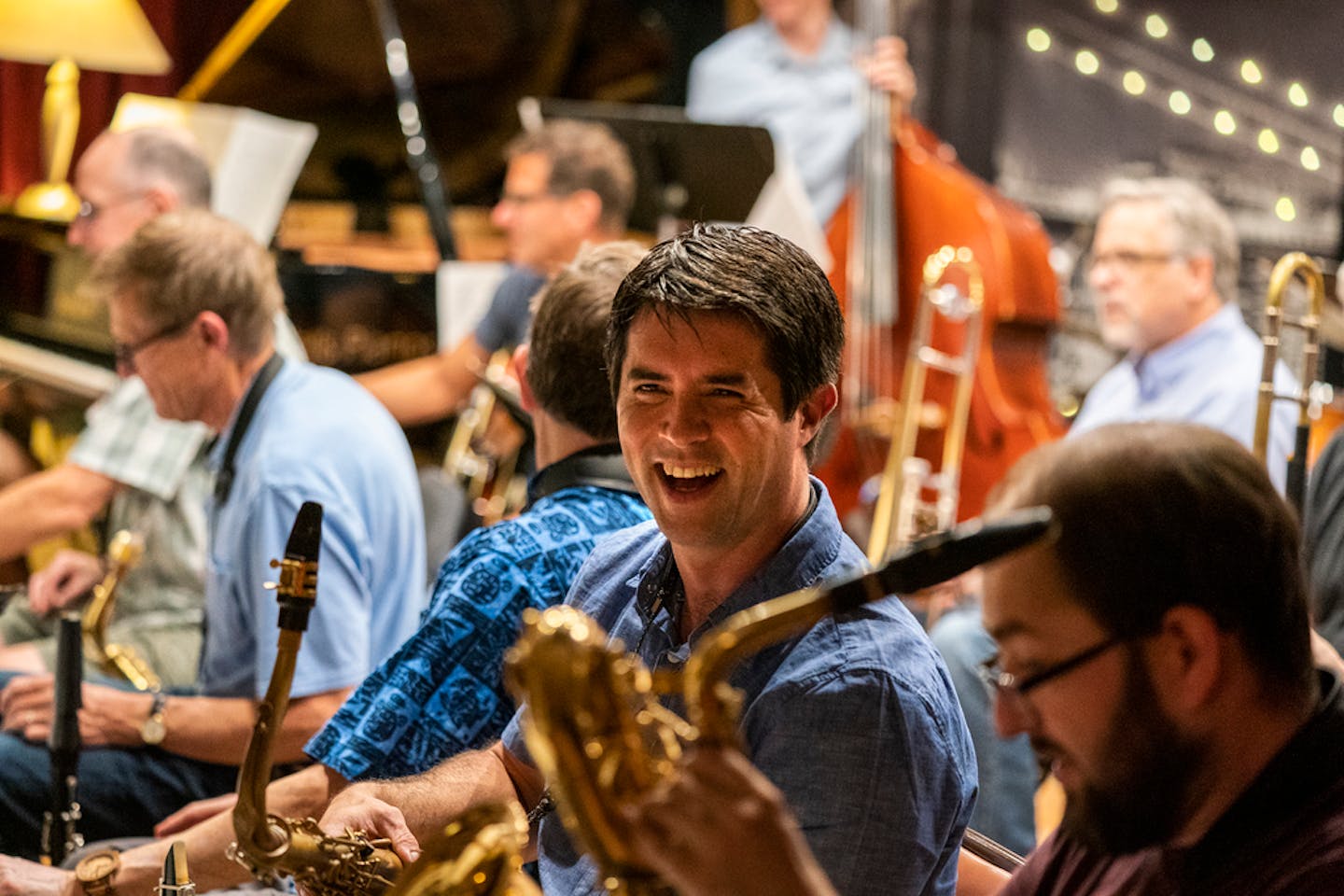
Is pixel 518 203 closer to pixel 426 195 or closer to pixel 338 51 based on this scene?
pixel 426 195

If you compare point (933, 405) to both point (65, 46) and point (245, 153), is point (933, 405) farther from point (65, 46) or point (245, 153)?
point (65, 46)

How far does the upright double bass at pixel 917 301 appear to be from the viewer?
17.9 ft

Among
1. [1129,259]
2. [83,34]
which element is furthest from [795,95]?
[83,34]

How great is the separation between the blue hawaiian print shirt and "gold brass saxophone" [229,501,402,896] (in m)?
0.38

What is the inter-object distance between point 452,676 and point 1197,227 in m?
3.27

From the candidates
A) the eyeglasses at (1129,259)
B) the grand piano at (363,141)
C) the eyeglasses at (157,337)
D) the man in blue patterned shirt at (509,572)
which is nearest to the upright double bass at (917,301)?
the eyeglasses at (1129,259)

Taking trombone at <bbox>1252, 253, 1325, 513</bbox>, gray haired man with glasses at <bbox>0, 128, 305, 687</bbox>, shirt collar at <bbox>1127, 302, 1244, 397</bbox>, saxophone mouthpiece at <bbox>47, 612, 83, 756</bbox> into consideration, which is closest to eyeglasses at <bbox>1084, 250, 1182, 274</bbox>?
shirt collar at <bbox>1127, 302, 1244, 397</bbox>

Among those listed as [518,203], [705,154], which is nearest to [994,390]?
[705,154]

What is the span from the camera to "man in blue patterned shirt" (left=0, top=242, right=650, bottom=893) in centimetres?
238

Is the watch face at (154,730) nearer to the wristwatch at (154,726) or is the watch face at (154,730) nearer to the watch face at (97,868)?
the wristwatch at (154,726)

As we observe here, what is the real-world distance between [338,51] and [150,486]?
3.30m

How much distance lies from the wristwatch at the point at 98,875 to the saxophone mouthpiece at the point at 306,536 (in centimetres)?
95

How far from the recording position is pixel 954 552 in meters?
1.19

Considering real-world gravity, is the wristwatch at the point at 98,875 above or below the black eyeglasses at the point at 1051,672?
below
